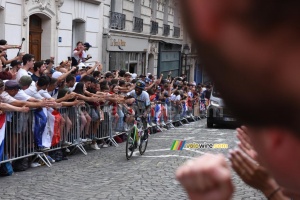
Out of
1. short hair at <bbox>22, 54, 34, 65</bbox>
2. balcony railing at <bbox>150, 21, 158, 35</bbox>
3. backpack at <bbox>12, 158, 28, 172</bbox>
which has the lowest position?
backpack at <bbox>12, 158, 28, 172</bbox>

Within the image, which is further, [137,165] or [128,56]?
[128,56]

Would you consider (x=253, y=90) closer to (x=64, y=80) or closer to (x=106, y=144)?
(x=64, y=80)

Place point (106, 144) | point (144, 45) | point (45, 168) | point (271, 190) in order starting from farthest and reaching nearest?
point (144, 45), point (106, 144), point (45, 168), point (271, 190)

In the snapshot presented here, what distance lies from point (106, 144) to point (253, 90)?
13841 mm

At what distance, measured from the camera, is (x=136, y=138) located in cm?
1258

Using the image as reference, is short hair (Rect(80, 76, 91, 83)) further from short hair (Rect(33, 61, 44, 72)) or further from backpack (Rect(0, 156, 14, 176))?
backpack (Rect(0, 156, 14, 176))

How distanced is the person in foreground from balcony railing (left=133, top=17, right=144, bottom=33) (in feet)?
100

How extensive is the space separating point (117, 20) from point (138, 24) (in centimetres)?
357

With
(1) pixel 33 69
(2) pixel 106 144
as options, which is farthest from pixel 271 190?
(2) pixel 106 144

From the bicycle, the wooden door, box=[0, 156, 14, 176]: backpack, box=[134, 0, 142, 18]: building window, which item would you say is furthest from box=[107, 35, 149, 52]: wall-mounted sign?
box=[0, 156, 14, 176]: backpack

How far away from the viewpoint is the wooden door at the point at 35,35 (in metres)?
19.9

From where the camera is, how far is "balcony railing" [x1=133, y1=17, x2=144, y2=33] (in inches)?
1218

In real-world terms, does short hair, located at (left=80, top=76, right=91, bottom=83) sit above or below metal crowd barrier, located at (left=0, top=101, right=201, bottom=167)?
above

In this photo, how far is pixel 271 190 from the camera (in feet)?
5.15
